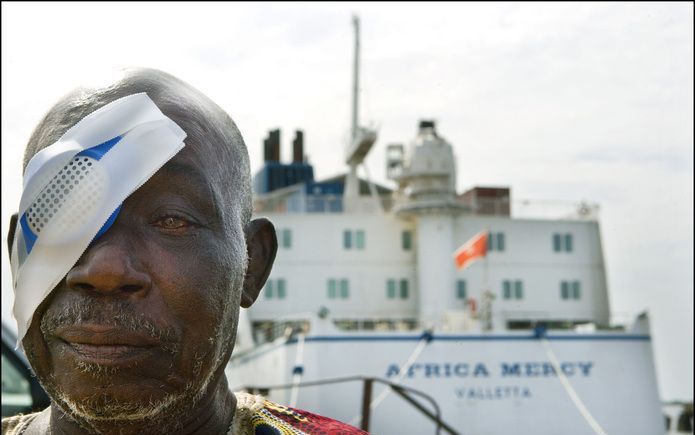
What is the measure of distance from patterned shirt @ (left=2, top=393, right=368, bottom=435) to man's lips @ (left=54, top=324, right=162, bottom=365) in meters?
0.36

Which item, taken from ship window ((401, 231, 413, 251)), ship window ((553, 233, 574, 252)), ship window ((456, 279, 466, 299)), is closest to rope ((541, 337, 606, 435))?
ship window ((456, 279, 466, 299))

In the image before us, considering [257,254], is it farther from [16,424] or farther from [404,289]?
[404,289]

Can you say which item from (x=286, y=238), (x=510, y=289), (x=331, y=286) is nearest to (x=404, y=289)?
(x=331, y=286)

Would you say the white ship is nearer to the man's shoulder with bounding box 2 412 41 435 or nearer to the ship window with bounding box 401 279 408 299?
the ship window with bounding box 401 279 408 299

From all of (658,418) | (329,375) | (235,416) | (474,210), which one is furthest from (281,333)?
(235,416)

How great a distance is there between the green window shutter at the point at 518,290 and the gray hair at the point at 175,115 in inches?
1011

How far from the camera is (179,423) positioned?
1519 millimetres

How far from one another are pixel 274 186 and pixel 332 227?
8331 mm

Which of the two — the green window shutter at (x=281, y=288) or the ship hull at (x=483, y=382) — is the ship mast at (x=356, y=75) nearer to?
the green window shutter at (x=281, y=288)

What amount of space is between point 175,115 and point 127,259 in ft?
0.89

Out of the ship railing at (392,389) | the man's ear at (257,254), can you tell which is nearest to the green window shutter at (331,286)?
the ship railing at (392,389)

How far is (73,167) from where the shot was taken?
4.60ft

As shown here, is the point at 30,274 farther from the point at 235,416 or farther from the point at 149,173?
the point at 235,416

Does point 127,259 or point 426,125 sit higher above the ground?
point 426,125
